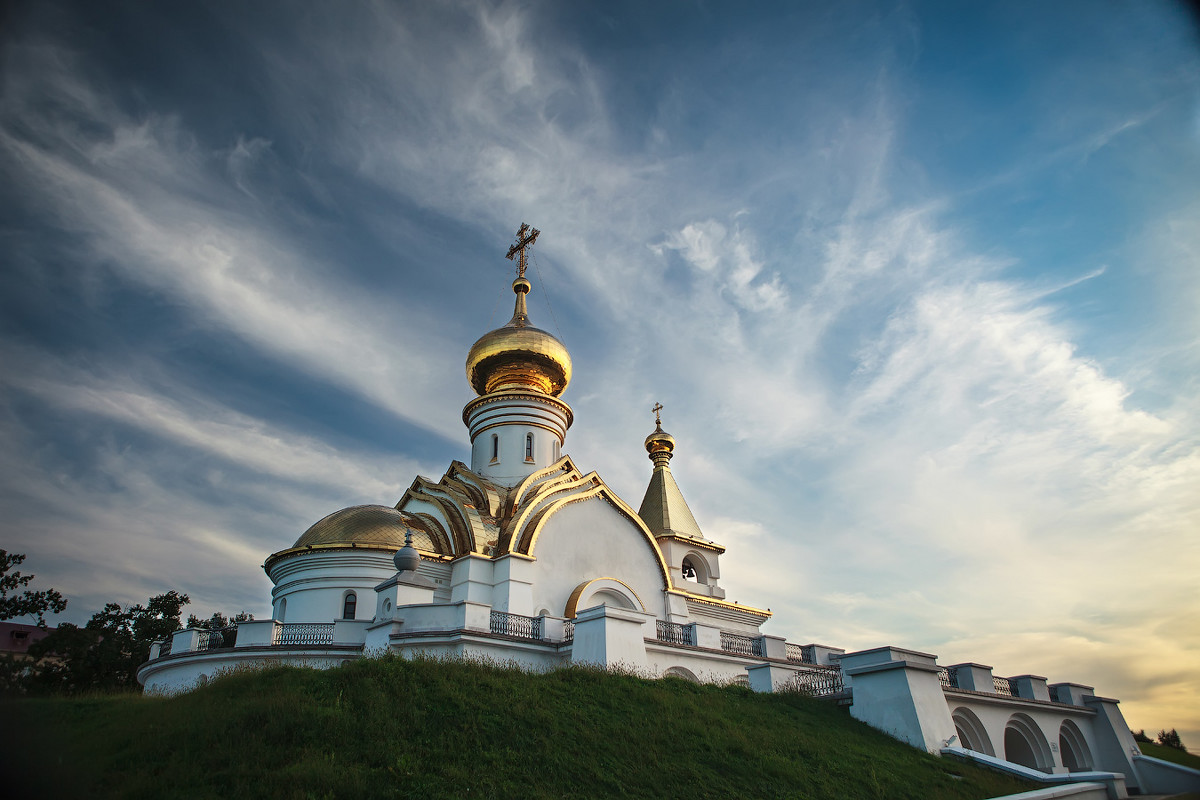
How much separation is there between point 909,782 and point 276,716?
289 inches

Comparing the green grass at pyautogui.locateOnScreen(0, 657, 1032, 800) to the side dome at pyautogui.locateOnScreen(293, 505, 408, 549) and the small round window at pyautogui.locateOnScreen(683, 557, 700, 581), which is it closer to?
the side dome at pyautogui.locateOnScreen(293, 505, 408, 549)

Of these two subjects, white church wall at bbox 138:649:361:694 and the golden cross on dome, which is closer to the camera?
white church wall at bbox 138:649:361:694

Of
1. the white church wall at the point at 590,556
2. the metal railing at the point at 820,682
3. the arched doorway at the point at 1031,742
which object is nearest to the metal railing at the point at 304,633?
the white church wall at the point at 590,556

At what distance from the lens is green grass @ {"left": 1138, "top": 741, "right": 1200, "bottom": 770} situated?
12.2m

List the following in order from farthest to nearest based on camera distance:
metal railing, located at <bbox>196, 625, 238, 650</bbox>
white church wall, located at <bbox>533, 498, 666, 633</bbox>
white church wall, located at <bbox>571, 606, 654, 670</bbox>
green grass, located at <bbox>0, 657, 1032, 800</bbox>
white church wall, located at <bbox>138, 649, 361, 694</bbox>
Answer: white church wall, located at <bbox>533, 498, 666, 633</bbox> < metal railing, located at <bbox>196, 625, 238, 650</bbox> < white church wall, located at <bbox>138, 649, 361, 694</bbox> < white church wall, located at <bbox>571, 606, 654, 670</bbox> < green grass, located at <bbox>0, 657, 1032, 800</bbox>

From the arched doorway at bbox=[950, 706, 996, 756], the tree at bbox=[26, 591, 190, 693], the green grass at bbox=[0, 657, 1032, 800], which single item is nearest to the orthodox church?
the arched doorway at bbox=[950, 706, 996, 756]

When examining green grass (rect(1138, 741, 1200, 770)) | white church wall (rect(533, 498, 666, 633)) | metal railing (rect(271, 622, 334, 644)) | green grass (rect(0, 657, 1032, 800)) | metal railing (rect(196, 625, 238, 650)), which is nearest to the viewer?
green grass (rect(0, 657, 1032, 800))

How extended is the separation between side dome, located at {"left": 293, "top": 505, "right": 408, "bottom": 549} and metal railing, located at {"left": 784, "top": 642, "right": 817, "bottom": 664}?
31.0 feet

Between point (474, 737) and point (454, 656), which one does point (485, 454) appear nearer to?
point (454, 656)

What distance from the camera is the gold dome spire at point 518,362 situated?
20.7m

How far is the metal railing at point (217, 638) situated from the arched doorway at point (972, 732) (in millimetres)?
13700

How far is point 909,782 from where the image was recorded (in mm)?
8766

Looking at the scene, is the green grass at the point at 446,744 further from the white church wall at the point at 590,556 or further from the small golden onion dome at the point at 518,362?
the small golden onion dome at the point at 518,362

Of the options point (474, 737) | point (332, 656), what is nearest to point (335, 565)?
point (332, 656)
